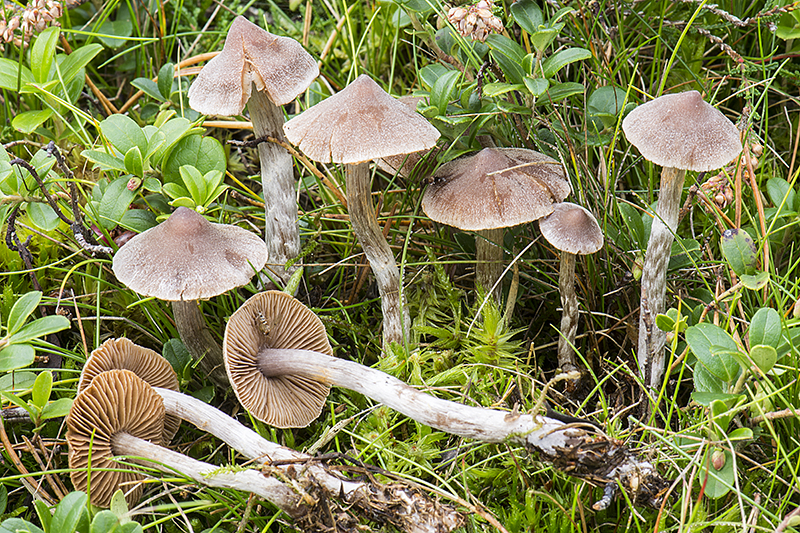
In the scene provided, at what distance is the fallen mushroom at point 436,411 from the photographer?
69.3 inches

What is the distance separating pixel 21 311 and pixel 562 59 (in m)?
1.86

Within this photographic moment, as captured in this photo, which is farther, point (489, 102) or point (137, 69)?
point (137, 69)

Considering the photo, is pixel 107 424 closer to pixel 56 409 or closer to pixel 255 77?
pixel 56 409

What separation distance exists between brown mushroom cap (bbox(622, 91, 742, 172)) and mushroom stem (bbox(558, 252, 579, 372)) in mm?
480

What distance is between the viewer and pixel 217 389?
7.74ft

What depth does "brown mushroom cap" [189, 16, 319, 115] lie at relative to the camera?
2043mm

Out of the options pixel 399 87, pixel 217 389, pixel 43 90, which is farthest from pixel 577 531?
pixel 43 90

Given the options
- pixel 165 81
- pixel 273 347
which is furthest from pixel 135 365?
pixel 165 81

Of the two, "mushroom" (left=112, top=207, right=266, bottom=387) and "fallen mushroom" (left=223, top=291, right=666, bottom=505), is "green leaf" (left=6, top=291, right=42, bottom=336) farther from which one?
"fallen mushroom" (left=223, top=291, right=666, bottom=505)

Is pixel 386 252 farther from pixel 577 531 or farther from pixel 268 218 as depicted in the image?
pixel 577 531

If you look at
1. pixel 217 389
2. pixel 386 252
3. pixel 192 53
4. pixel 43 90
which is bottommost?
pixel 217 389

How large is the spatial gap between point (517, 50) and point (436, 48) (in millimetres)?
483

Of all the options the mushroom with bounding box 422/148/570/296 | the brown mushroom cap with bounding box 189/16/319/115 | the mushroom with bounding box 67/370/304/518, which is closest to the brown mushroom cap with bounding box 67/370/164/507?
the mushroom with bounding box 67/370/304/518

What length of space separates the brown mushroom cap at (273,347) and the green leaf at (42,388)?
1.66ft
